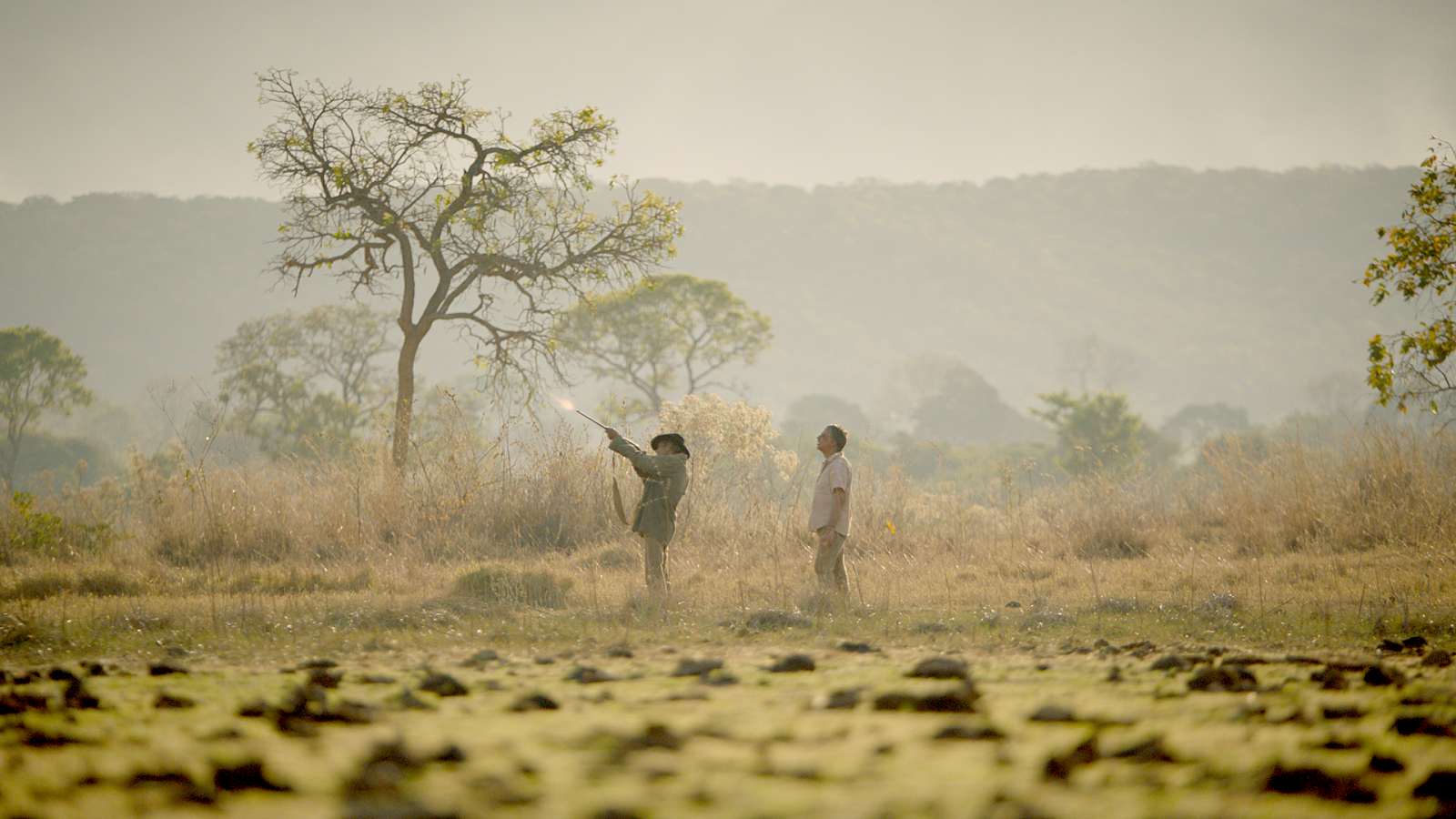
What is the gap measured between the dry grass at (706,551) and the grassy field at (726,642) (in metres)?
0.06

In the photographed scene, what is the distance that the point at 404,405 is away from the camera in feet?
40.4

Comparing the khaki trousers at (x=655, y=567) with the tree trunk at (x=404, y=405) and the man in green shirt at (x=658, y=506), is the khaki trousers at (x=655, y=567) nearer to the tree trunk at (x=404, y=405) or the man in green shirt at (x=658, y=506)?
the man in green shirt at (x=658, y=506)

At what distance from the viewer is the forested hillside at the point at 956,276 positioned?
333 feet

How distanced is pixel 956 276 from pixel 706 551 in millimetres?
156621

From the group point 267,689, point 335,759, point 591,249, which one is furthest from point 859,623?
point 591,249

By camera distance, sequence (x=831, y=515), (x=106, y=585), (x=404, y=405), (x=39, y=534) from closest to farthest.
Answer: (x=831, y=515) → (x=106, y=585) → (x=39, y=534) → (x=404, y=405)

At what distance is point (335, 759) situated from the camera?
→ 117cm

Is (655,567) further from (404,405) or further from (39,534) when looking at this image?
(39,534)

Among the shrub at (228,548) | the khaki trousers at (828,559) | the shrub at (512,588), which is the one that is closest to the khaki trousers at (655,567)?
the shrub at (512,588)

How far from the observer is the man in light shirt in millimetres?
6719

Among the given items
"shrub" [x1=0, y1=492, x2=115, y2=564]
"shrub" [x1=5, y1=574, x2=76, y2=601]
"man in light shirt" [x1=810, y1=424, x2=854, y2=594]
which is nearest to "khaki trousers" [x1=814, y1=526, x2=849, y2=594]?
"man in light shirt" [x1=810, y1=424, x2=854, y2=594]

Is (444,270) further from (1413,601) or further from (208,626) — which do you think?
(1413,601)

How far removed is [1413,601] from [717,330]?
2857 cm

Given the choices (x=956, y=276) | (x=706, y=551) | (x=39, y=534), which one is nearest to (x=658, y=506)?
(x=706, y=551)
